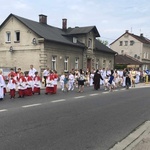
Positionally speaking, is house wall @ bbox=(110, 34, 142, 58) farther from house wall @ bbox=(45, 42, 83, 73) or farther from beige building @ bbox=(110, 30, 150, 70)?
house wall @ bbox=(45, 42, 83, 73)

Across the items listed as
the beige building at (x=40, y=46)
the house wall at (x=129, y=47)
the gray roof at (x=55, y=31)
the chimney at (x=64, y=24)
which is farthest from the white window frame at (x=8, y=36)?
the house wall at (x=129, y=47)

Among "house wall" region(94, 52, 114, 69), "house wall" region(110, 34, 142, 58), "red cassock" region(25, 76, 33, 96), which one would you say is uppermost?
"house wall" region(110, 34, 142, 58)

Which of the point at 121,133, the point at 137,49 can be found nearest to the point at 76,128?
the point at 121,133

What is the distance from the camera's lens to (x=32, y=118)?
30.7 feet

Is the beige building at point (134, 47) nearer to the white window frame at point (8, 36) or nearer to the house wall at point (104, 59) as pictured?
the house wall at point (104, 59)

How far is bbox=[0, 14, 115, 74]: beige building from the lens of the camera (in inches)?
1323

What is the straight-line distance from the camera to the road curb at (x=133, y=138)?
20.5 ft

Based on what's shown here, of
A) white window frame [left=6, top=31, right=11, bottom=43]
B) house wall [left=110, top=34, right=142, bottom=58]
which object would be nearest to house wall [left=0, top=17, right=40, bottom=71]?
white window frame [left=6, top=31, right=11, bottom=43]

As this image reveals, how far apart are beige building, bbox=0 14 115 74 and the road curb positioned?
1006 inches

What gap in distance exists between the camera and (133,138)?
702 centimetres

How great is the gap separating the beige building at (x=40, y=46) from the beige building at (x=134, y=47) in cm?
3526

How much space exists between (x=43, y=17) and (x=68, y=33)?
408 cm

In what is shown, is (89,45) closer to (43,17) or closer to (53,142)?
(43,17)

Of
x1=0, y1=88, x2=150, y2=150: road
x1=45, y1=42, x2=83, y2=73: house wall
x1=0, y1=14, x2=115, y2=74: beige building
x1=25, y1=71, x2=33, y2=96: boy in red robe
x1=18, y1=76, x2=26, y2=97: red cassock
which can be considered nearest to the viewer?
x1=0, y1=88, x2=150, y2=150: road
